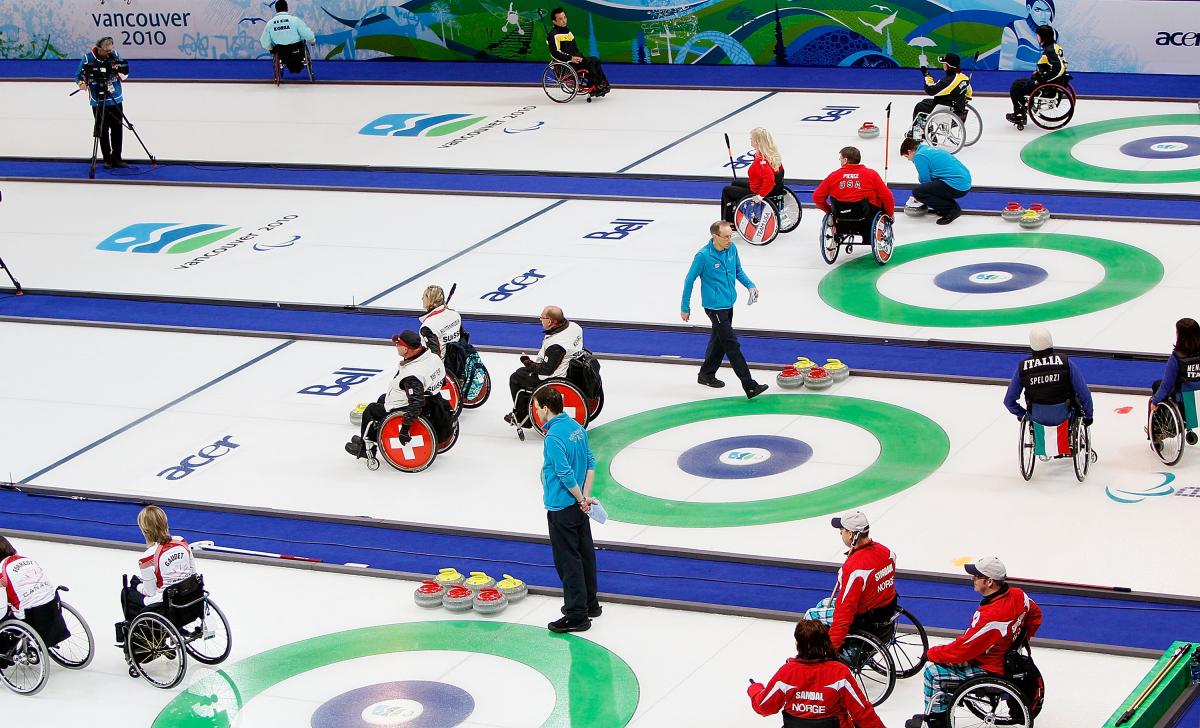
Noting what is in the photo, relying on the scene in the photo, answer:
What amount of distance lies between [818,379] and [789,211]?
5.04 metres

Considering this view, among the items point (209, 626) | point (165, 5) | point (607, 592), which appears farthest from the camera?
point (165, 5)

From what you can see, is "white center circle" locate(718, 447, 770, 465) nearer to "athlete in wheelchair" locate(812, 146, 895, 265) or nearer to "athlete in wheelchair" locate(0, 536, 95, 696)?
"athlete in wheelchair" locate(812, 146, 895, 265)

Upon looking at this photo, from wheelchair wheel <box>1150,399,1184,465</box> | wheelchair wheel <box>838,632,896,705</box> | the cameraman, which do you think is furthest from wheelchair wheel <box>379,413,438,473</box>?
the cameraman

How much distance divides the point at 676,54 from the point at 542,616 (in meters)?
19.3

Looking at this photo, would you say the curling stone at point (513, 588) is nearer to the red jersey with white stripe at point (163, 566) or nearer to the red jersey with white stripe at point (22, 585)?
the red jersey with white stripe at point (163, 566)

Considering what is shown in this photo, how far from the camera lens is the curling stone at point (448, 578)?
1255cm

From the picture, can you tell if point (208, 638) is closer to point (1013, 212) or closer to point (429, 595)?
point (429, 595)

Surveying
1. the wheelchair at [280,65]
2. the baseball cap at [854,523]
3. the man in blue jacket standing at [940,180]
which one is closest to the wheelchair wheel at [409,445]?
the baseball cap at [854,523]

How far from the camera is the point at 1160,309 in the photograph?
57.1 ft

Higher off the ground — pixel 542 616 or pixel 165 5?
pixel 165 5

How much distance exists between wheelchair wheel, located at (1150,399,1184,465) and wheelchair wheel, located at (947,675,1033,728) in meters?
4.51

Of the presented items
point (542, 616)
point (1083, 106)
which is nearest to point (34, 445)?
point (542, 616)

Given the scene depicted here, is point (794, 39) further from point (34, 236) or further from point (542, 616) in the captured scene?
point (542, 616)

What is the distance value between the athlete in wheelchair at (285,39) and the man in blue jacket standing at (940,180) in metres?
14.9
